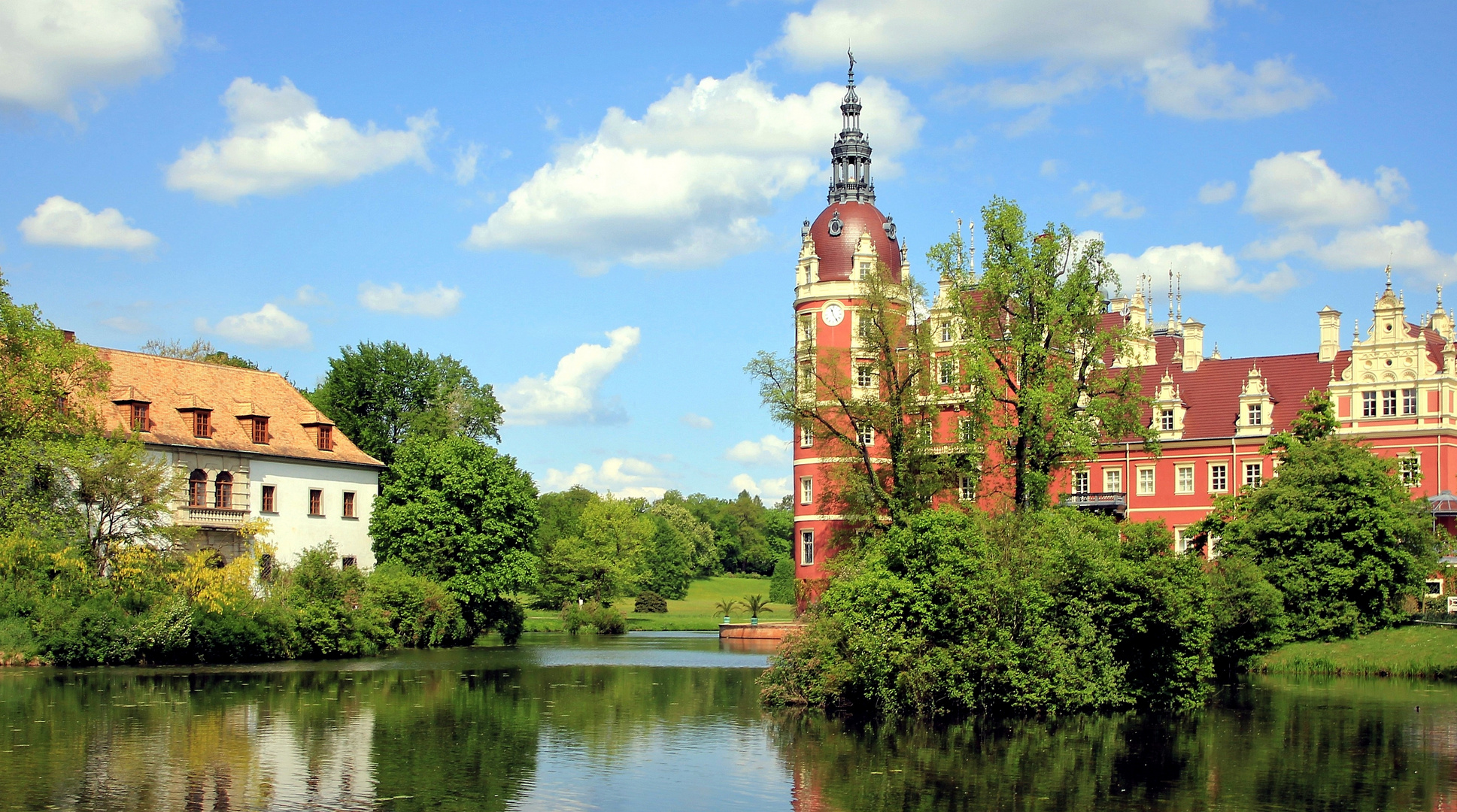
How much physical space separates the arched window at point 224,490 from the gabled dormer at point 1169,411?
39214mm

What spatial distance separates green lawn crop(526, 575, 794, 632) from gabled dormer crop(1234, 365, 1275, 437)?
2211 centimetres

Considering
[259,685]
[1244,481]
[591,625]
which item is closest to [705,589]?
[591,625]

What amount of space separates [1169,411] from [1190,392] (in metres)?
1.68

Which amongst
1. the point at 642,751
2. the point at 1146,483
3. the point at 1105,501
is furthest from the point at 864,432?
the point at 642,751

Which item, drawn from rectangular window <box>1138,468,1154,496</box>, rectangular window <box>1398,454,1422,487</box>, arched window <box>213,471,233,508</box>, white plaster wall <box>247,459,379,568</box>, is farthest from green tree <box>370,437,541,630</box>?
rectangular window <box>1398,454,1422,487</box>

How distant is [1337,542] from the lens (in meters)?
43.1

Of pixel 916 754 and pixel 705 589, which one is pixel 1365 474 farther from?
pixel 705 589

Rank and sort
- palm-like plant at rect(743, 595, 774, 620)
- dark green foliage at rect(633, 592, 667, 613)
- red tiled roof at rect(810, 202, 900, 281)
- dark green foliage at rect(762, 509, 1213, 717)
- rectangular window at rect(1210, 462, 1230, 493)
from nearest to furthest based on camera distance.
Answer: dark green foliage at rect(762, 509, 1213, 717), rectangular window at rect(1210, 462, 1230, 493), red tiled roof at rect(810, 202, 900, 281), palm-like plant at rect(743, 595, 774, 620), dark green foliage at rect(633, 592, 667, 613)

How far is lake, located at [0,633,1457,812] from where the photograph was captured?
19.1 m

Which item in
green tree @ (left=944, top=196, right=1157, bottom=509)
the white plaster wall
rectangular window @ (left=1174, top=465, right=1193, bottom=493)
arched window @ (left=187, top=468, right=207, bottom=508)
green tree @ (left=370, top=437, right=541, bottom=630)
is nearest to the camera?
green tree @ (left=944, top=196, right=1157, bottom=509)

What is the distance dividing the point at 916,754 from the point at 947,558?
5832 millimetres

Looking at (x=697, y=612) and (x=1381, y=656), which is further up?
(x=1381, y=656)

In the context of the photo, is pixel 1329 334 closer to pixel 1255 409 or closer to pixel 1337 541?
pixel 1255 409

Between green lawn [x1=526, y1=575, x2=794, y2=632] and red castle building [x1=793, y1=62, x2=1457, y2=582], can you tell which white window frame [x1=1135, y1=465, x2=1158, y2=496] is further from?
green lawn [x1=526, y1=575, x2=794, y2=632]
